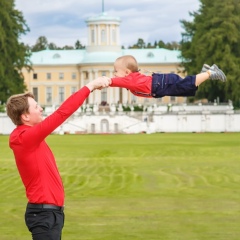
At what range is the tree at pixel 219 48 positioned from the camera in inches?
3187

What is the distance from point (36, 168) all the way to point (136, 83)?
1.02 meters

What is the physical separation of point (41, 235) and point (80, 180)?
19.2m

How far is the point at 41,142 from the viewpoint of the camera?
754 centimetres

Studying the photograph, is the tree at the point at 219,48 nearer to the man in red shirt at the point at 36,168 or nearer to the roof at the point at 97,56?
the roof at the point at 97,56

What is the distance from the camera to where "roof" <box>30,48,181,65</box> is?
134 meters

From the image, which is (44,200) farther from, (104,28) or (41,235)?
(104,28)

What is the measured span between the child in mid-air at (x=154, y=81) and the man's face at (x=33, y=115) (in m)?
0.65

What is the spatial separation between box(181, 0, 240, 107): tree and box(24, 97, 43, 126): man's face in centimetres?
7231

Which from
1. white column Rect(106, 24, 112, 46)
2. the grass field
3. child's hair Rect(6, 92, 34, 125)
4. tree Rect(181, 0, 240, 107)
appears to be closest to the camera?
child's hair Rect(6, 92, 34, 125)

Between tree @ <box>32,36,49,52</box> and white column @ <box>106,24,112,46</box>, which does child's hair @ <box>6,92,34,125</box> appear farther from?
tree @ <box>32,36,49,52</box>

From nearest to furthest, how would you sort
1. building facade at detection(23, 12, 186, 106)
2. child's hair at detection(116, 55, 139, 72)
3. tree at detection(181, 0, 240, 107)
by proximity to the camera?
child's hair at detection(116, 55, 139, 72) < tree at detection(181, 0, 240, 107) < building facade at detection(23, 12, 186, 106)

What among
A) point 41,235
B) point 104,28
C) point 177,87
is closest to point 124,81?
point 177,87

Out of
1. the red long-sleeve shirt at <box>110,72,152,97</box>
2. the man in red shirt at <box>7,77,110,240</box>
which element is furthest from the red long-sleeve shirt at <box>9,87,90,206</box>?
the red long-sleeve shirt at <box>110,72,152,97</box>

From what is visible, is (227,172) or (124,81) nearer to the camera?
(124,81)
